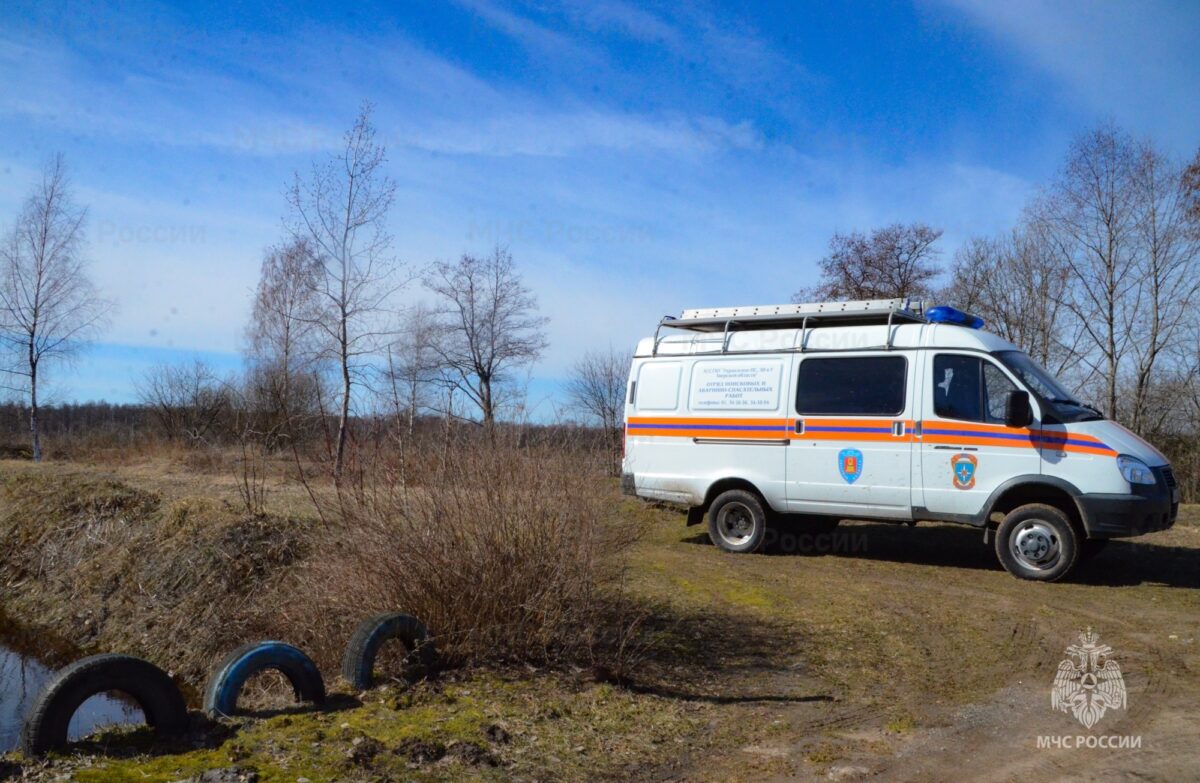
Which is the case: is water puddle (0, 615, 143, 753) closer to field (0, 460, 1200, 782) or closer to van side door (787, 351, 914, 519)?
field (0, 460, 1200, 782)

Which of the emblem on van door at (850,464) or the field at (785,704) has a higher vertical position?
the emblem on van door at (850,464)

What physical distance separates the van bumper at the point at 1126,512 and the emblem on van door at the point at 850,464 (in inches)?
90.0

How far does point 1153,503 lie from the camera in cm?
898

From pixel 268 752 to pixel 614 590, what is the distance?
11.3 feet

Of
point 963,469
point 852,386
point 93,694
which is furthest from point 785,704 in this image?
point 852,386

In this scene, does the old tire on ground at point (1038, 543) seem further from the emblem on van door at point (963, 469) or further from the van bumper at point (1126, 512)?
the emblem on van door at point (963, 469)

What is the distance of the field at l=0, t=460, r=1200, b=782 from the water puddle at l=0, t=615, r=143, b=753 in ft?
8.54

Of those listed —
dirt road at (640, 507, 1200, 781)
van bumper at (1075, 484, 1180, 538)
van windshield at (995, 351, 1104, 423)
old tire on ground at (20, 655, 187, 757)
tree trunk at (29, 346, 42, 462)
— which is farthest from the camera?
tree trunk at (29, 346, 42, 462)

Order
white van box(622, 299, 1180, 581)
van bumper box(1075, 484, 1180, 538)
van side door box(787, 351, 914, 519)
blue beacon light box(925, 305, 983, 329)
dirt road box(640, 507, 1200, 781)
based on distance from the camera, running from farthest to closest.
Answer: blue beacon light box(925, 305, 983, 329) < van side door box(787, 351, 914, 519) < white van box(622, 299, 1180, 581) < van bumper box(1075, 484, 1180, 538) < dirt road box(640, 507, 1200, 781)

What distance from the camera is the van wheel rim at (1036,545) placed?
9578 millimetres

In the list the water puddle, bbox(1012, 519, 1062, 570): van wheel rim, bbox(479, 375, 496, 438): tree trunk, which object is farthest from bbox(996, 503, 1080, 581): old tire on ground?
the water puddle

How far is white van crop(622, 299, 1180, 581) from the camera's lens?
30.8ft

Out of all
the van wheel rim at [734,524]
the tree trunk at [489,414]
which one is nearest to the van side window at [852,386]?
the van wheel rim at [734,524]

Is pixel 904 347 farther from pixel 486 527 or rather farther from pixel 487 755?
pixel 487 755
